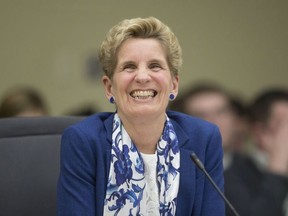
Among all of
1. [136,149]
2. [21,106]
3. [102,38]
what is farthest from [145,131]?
[102,38]

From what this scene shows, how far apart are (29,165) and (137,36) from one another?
0.37 meters

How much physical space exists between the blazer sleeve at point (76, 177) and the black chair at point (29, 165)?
0.12 meters

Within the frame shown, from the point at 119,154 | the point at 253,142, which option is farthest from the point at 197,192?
the point at 253,142

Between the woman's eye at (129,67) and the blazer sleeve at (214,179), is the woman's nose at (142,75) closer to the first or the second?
the woman's eye at (129,67)

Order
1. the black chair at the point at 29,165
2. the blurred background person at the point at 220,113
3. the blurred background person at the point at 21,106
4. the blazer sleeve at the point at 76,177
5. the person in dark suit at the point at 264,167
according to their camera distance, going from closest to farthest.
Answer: the blazer sleeve at the point at 76,177 < the black chair at the point at 29,165 < the person in dark suit at the point at 264,167 < the blurred background person at the point at 220,113 < the blurred background person at the point at 21,106

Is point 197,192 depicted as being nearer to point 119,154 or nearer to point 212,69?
point 119,154

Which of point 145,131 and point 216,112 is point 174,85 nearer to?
point 145,131

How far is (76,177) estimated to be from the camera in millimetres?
1493

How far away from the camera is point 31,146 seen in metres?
1.64

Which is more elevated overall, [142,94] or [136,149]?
[142,94]

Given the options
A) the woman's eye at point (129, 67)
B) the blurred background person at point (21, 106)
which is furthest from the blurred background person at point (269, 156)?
the woman's eye at point (129, 67)

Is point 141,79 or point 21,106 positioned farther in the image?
point 21,106

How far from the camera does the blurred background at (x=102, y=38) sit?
3633 millimetres

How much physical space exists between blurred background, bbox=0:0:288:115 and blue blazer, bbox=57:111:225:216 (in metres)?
2.03
